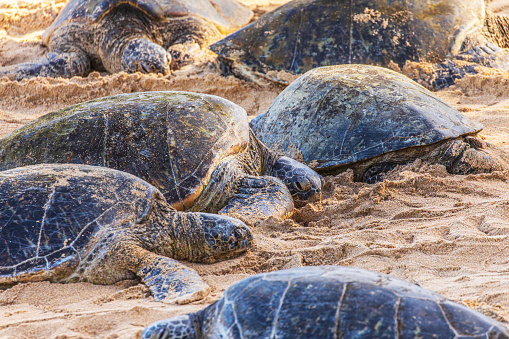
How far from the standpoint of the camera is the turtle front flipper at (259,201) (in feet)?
10.8

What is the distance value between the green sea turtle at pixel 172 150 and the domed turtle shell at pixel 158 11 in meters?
4.58

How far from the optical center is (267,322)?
1.64 meters

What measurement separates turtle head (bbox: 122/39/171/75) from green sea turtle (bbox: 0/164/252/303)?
4.18 metres

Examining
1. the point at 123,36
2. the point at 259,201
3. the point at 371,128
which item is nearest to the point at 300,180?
the point at 259,201

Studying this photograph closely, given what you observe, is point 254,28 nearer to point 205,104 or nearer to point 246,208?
point 205,104

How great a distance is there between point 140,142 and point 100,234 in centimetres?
95

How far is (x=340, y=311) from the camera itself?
1603 millimetres

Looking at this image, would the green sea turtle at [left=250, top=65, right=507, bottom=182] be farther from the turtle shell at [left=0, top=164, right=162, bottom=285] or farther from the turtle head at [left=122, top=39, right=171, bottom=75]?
the turtle head at [left=122, top=39, right=171, bottom=75]

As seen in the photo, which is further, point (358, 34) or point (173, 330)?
point (358, 34)

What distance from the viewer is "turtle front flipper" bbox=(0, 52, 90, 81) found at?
6875mm

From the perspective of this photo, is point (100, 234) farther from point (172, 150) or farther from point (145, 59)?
point (145, 59)

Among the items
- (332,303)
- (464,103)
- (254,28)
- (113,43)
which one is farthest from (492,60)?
(332,303)

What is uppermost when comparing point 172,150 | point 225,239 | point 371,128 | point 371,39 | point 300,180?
Answer: point 371,39

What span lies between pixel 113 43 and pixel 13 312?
5.98m
